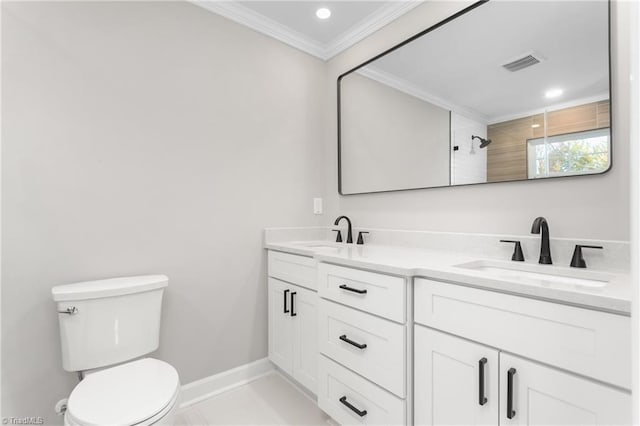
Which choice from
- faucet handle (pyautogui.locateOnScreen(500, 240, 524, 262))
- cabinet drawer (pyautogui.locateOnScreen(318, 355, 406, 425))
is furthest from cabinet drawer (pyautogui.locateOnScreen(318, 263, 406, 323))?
faucet handle (pyautogui.locateOnScreen(500, 240, 524, 262))

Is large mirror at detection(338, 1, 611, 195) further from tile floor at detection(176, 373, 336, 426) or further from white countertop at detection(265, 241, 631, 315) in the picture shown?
tile floor at detection(176, 373, 336, 426)

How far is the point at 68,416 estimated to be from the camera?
1064 millimetres

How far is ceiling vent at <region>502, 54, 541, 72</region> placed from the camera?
1.46 m

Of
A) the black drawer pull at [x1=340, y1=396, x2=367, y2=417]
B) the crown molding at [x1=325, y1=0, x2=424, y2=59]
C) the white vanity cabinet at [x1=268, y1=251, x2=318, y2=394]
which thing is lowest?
the black drawer pull at [x1=340, y1=396, x2=367, y2=417]

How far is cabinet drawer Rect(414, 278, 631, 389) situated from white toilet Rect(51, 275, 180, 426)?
104 cm

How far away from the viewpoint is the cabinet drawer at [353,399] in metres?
1.28

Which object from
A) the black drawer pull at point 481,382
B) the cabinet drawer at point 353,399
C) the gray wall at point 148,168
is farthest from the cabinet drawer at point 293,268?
the black drawer pull at point 481,382

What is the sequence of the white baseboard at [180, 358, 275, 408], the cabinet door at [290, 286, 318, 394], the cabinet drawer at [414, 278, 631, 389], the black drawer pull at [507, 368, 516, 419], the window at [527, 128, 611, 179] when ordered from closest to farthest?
the cabinet drawer at [414, 278, 631, 389] < the black drawer pull at [507, 368, 516, 419] < the window at [527, 128, 611, 179] < the cabinet door at [290, 286, 318, 394] < the white baseboard at [180, 358, 275, 408]

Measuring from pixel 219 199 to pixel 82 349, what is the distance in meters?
1.00

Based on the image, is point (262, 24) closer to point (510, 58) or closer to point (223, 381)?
point (510, 58)

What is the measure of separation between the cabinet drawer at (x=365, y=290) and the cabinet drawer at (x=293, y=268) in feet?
0.49

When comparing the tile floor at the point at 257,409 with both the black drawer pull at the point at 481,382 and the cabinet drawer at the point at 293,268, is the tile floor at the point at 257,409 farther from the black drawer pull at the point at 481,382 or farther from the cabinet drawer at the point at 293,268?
the black drawer pull at the point at 481,382

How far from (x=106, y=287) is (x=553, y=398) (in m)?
1.73

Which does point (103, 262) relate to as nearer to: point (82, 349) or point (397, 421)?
point (82, 349)
